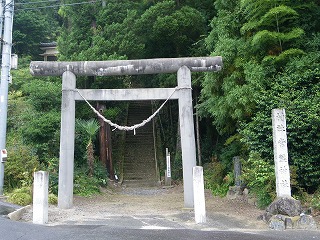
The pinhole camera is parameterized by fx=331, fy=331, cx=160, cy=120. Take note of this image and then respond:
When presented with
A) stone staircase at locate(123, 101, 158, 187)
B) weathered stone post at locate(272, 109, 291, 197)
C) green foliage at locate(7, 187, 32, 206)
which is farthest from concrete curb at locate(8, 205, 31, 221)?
stone staircase at locate(123, 101, 158, 187)

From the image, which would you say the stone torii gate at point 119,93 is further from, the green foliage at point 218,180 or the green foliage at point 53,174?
the green foliage at point 218,180

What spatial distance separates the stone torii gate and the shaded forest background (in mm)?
1695

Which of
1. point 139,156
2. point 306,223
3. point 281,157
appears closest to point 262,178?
point 281,157

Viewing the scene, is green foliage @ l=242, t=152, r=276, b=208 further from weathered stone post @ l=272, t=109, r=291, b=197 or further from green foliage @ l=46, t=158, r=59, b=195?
green foliage @ l=46, t=158, r=59, b=195

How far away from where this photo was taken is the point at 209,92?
12.3 meters

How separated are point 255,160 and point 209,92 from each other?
365cm

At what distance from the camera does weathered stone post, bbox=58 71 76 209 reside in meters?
9.66

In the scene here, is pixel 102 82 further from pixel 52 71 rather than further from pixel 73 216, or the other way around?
pixel 73 216

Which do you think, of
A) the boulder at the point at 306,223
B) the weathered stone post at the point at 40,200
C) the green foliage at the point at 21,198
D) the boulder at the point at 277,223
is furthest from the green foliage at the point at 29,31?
the boulder at the point at 306,223

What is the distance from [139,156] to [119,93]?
11946mm

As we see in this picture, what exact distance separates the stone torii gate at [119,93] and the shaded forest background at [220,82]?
1.69 meters

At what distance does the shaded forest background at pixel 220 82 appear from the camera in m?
9.41

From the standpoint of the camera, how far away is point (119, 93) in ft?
32.9

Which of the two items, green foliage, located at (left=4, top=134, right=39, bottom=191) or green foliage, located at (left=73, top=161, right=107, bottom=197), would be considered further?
green foliage, located at (left=73, top=161, right=107, bottom=197)
